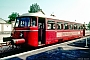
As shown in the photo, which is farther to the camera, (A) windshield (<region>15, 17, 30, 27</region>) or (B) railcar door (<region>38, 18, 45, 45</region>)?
(B) railcar door (<region>38, 18, 45, 45</region>)

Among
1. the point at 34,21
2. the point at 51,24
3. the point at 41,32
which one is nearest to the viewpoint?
the point at 34,21

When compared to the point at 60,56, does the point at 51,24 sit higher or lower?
higher

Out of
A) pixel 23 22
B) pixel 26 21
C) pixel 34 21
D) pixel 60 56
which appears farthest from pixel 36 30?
pixel 60 56

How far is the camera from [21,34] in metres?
10.6

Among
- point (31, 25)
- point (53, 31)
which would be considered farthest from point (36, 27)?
point (53, 31)

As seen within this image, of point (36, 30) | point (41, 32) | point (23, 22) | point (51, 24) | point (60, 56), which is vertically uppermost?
point (23, 22)

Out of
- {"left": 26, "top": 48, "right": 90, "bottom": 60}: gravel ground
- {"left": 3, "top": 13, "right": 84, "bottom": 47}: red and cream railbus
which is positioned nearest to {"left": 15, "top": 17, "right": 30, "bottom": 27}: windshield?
{"left": 3, "top": 13, "right": 84, "bottom": 47}: red and cream railbus

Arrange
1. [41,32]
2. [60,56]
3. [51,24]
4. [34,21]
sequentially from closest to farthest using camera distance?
[60,56] → [34,21] → [41,32] → [51,24]

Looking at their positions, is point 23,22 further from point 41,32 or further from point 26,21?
point 41,32

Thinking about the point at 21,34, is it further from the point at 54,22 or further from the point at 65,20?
the point at 65,20

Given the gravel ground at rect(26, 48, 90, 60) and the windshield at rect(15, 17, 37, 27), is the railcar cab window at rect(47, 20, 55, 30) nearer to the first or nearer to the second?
the windshield at rect(15, 17, 37, 27)

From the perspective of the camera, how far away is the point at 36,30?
1101 cm

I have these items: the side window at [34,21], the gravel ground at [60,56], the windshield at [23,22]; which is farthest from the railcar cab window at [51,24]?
the gravel ground at [60,56]

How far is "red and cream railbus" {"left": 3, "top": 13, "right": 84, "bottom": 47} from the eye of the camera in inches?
415
